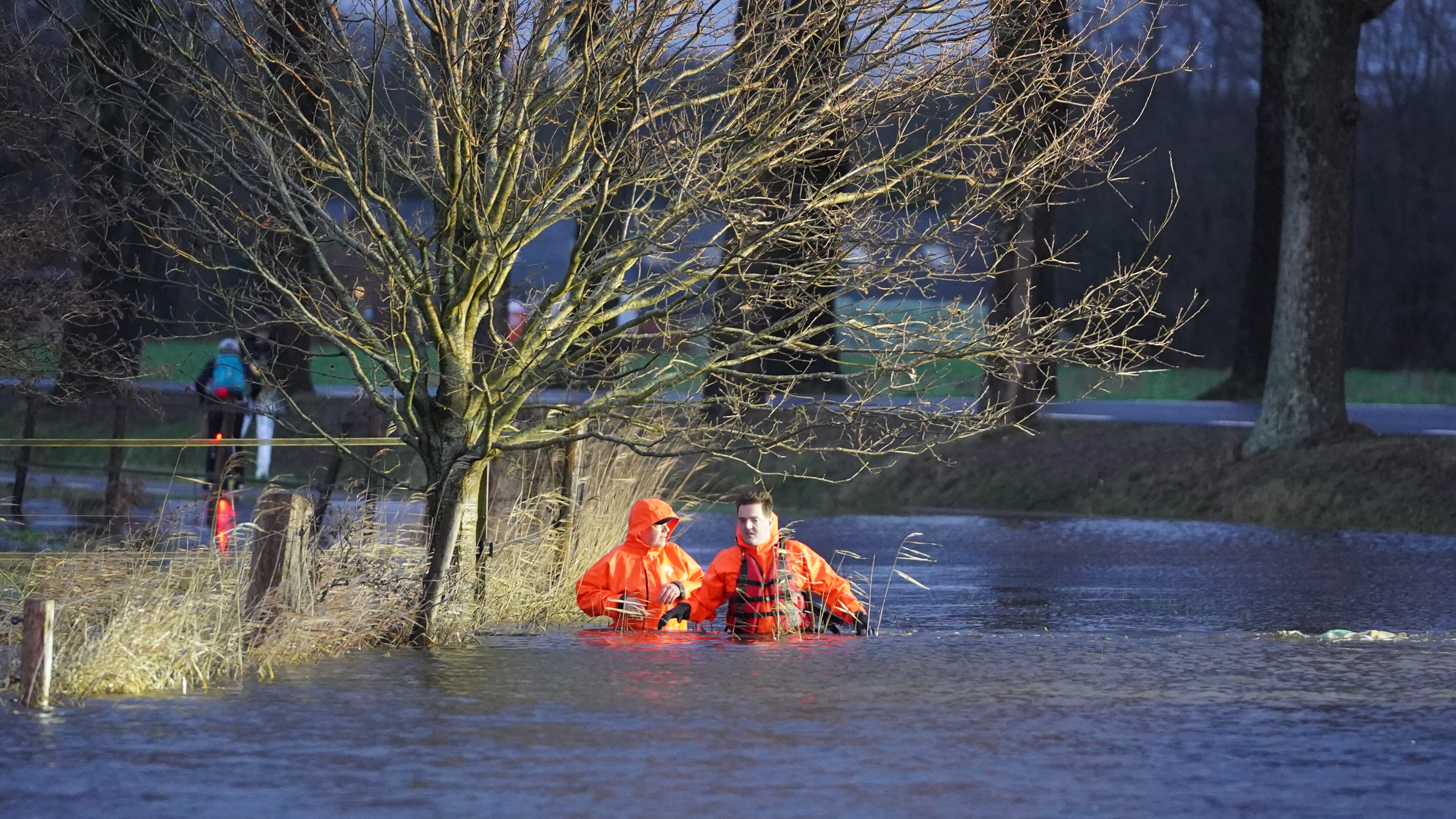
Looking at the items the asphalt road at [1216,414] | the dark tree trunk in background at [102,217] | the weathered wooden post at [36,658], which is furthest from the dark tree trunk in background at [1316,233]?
the weathered wooden post at [36,658]

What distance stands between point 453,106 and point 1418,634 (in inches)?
243

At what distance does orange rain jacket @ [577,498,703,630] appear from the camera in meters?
10.9

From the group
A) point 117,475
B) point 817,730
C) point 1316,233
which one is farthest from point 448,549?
point 1316,233

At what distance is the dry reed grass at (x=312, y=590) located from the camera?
870cm

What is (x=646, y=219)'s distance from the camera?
10945mm

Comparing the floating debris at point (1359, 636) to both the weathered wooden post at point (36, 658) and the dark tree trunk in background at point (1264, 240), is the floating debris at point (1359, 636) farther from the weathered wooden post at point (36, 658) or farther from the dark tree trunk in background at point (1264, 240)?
the dark tree trunk in background at point (1264, 240)

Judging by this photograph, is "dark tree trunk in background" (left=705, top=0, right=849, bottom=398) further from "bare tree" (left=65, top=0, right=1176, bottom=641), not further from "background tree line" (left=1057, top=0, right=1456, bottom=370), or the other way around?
"background tree line" (left=1057, top=0, right=1456, bottom=370)

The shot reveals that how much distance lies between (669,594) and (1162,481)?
1160 centimetres

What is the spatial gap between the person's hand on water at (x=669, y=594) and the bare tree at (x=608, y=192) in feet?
2.55

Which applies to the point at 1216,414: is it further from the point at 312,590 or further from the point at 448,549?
the point at 312,590

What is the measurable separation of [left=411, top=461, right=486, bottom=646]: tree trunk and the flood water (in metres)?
0.26

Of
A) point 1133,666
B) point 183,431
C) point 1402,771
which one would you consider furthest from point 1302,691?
point 183,431

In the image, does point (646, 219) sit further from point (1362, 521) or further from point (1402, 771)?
point (1362, 521)

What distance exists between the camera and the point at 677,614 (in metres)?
10.8
